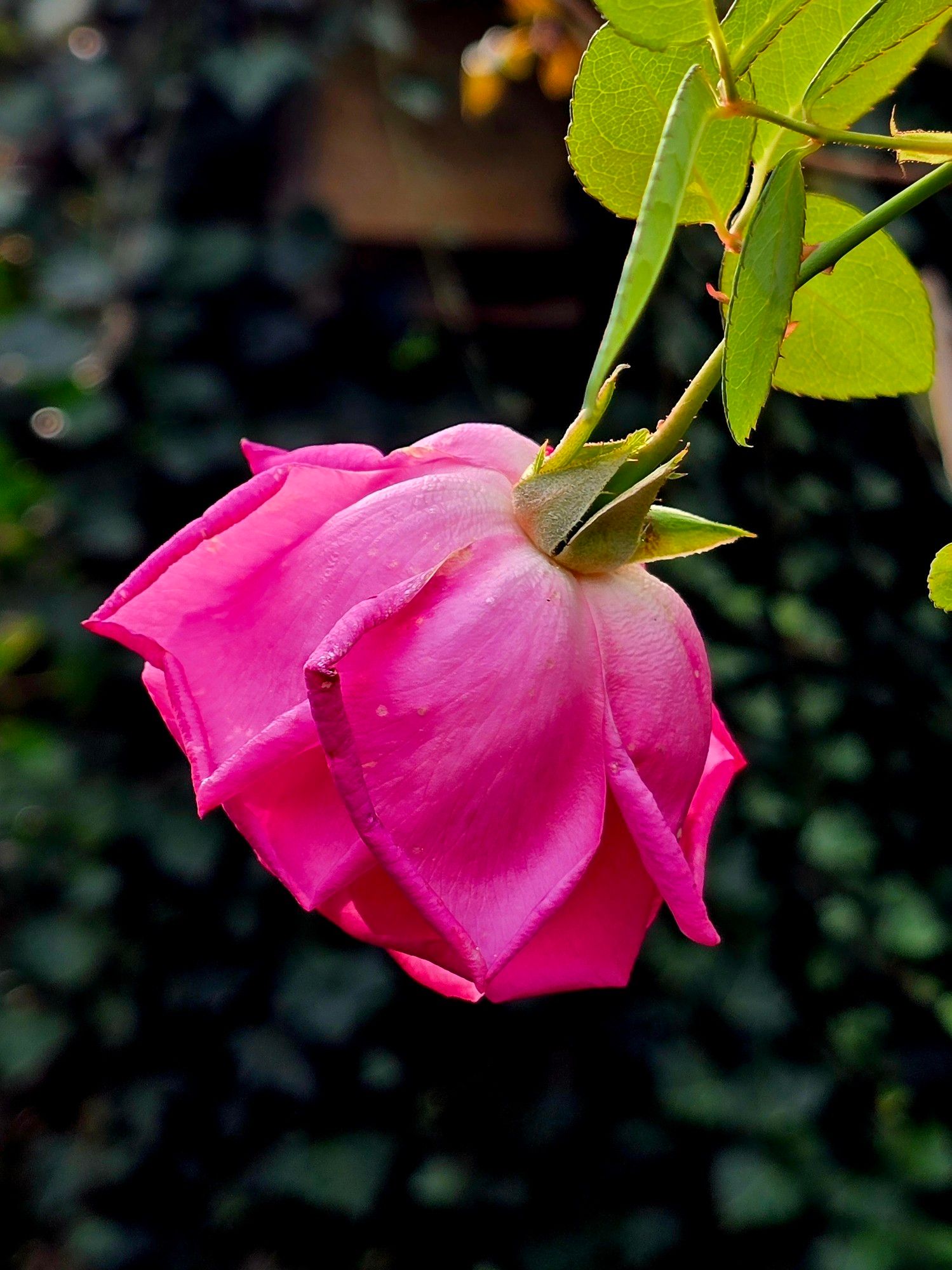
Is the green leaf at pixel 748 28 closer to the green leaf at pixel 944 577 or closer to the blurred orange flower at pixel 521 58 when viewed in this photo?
the green leaf at pixel 944 577

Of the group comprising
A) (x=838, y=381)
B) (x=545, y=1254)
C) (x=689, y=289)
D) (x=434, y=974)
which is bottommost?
(x=545, y=1254)

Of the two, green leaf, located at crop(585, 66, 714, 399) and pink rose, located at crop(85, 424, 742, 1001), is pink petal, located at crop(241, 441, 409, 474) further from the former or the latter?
green leaf, located at crop(585, 66, 714, 399)

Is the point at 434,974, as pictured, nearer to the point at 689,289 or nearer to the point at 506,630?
the point at 506,630

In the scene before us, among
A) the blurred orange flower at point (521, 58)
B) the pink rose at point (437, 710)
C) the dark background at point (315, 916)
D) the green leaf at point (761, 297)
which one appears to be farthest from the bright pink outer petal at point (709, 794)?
the blurred orange flower at point (521, 58)

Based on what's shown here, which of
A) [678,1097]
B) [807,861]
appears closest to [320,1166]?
[678,1097]

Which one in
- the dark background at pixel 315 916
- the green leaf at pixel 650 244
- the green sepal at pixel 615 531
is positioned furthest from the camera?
the dark background at pixel 315 916

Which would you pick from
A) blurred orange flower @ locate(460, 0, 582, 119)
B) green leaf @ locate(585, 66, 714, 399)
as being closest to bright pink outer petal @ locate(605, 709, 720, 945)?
green leaf @ locate(585, 66, 714, 399)
